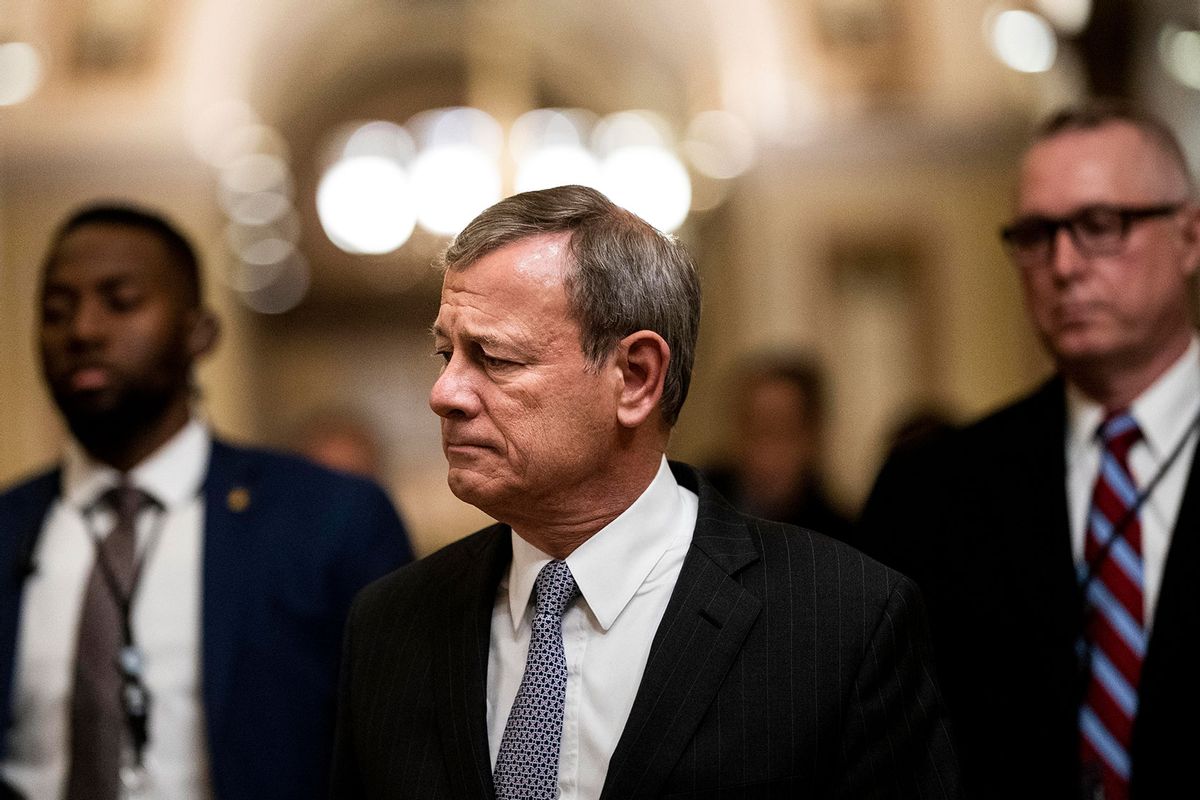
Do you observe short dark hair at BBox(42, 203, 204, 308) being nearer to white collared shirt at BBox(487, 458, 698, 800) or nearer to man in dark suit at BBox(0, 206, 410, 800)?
man in dark suit at BBox(0, 206, 410, 800)

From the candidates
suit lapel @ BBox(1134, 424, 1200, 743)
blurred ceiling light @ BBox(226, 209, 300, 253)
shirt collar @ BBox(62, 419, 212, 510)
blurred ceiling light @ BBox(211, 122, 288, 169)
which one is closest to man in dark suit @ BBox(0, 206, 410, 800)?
shirt collar @ BBox(62, 419, 212, 510)

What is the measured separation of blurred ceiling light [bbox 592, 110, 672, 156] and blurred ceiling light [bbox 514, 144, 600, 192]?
14cm

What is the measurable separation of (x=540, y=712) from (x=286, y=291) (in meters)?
16.6

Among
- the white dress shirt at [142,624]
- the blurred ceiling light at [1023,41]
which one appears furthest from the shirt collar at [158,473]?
the blurred ceiling light at [1023,41]

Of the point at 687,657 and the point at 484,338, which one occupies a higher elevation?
the point at 484,338

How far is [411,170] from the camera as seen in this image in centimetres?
1199

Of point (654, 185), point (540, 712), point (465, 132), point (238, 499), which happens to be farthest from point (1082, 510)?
point (465, 132)

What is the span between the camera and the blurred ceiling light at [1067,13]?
8.94 meters

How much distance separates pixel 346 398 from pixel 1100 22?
1328 cm

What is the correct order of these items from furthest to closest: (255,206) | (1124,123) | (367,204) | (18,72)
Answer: (255,206) → (367,204) → (18,72) → (1124,123)

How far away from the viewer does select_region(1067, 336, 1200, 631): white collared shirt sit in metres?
2.97

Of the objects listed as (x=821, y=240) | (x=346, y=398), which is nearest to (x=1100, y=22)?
(x=821, y=240)

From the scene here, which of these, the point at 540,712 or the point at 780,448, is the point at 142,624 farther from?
the point at 780,448

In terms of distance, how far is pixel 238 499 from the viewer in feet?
11.2
